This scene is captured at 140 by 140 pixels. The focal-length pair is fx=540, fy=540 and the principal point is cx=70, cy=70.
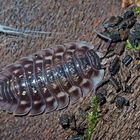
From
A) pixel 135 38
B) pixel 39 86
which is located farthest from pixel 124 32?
pixel 39 86

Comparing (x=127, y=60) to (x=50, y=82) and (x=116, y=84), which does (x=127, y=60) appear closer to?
(x=116, y=84)

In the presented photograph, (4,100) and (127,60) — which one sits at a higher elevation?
(127,60)

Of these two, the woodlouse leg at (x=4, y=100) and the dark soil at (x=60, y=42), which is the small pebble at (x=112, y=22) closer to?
the dark soil at (x=60, y=42)

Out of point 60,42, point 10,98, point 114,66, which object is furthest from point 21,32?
point 114,66

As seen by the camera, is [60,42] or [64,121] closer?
[64,121]

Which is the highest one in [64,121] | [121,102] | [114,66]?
[114,66]

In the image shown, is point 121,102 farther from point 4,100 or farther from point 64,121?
point 4,100

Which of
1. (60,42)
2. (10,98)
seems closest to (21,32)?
(60,42)

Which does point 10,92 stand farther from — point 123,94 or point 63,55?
point 123,94
